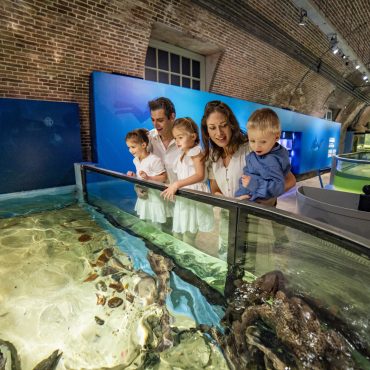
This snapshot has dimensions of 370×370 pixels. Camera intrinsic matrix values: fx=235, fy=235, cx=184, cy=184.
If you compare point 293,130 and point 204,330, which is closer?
point 204,330

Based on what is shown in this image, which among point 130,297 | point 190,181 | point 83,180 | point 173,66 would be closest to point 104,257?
point 130,297

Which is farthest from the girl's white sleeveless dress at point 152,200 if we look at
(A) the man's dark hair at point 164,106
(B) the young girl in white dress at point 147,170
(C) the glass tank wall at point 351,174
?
(C) the glass tank wall at point 351,174

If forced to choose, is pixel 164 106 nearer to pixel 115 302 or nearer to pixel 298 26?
pixel 115 302

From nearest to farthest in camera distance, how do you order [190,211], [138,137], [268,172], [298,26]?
1. [268,172]
2. [190,211]
3. [138,137]
4. [298,26]

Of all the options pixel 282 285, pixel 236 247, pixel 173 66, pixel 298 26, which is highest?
pixel 298 26

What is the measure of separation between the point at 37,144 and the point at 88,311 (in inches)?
164

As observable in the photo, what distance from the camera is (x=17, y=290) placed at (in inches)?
73.0

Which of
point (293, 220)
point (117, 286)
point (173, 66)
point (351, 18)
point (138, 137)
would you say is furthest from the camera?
point (351, 18)

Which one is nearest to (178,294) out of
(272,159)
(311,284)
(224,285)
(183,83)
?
(224,285)

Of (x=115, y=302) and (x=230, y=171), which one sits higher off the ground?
(x=230, y=171)

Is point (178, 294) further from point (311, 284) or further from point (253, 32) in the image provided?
point (253, 32)

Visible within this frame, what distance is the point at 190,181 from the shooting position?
1.98 metres

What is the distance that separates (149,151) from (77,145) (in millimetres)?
3138

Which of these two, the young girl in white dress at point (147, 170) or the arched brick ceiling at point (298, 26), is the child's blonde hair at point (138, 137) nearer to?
the young girl in white dress at point (147, 170)
